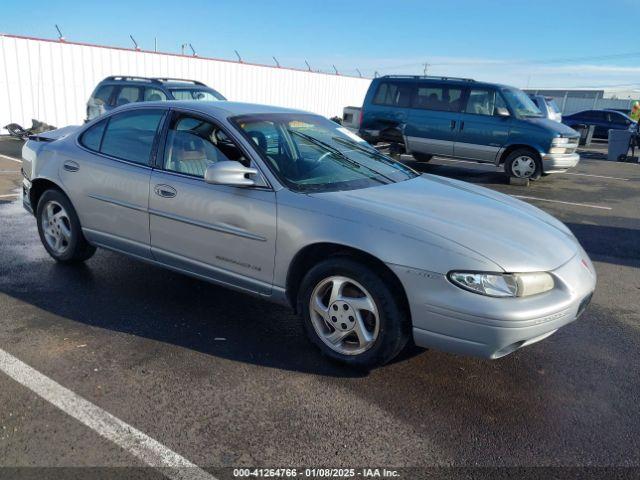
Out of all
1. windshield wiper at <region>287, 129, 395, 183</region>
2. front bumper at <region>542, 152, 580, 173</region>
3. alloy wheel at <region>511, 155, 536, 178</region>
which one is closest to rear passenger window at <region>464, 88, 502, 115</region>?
alloy wheel at <region>511, 155, 536, 178</region>

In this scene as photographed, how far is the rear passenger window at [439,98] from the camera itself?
11.7m

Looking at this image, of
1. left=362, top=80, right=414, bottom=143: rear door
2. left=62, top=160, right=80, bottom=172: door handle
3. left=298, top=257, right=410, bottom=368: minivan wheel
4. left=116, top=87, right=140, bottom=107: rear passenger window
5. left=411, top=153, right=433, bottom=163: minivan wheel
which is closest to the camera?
left=298, top=257, right=410, bottom=368: minivan wheel

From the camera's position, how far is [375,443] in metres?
2.70

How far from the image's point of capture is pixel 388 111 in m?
12.3

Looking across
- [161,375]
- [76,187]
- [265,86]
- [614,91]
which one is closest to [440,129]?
[76,187]

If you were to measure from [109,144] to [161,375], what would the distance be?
7.19ft

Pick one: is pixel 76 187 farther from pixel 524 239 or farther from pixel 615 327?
pixel 615 327

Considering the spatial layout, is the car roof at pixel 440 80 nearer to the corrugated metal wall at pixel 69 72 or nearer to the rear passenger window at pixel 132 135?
the rear passenger window at pixel 132 135

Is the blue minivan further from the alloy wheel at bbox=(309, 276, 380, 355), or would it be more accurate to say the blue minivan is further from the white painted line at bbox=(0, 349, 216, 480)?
the white painted line at bbox=(0, 349, 216, 480)

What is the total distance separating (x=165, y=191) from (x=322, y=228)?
1.36m

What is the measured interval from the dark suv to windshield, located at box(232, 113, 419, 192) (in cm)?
768

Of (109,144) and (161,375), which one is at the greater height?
(109,144)

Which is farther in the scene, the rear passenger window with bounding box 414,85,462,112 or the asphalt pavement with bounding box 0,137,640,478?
A: the rear passenger window with bounding box 414,85,462,112

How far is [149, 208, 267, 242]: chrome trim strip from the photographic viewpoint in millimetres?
3586
